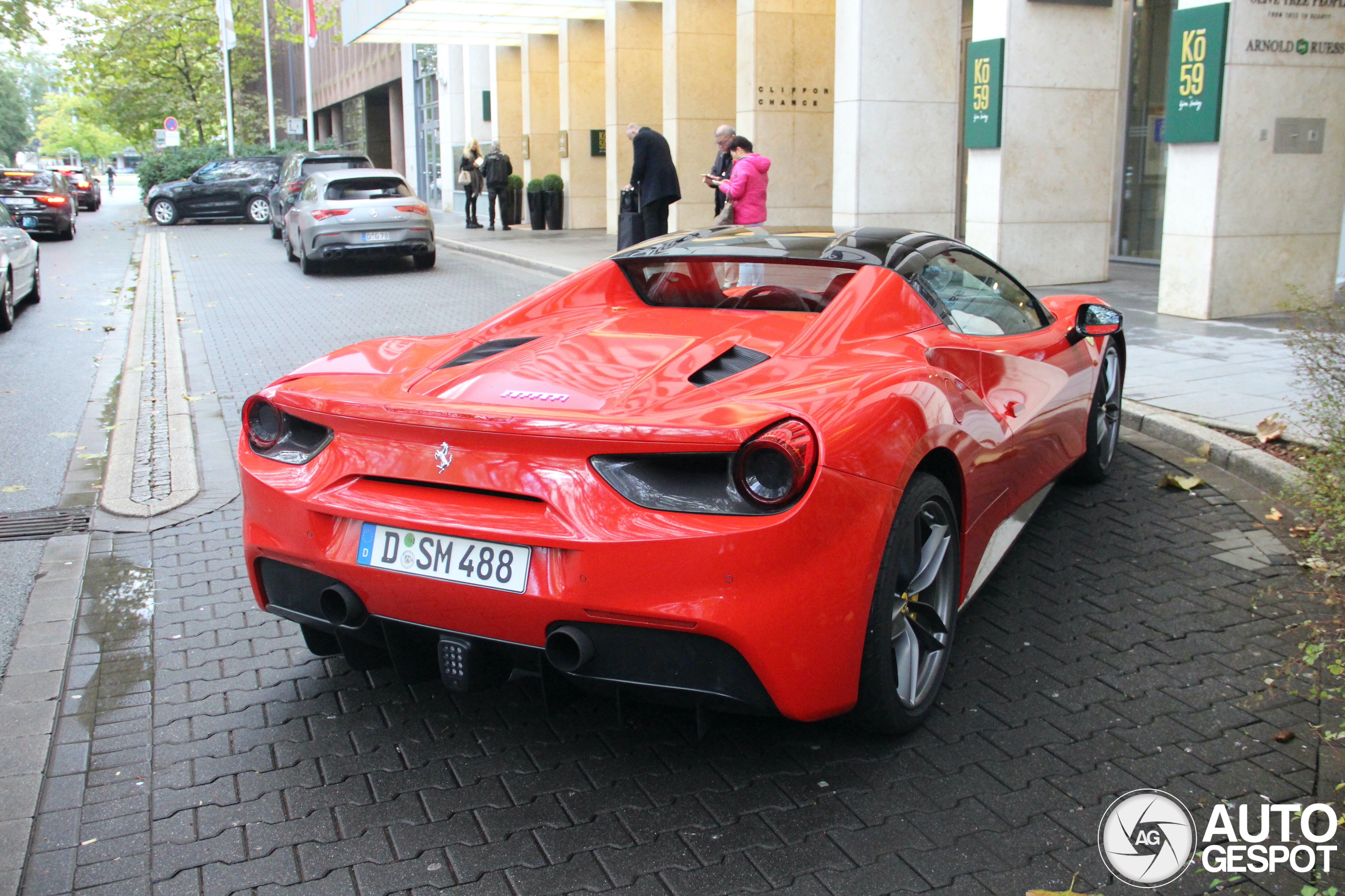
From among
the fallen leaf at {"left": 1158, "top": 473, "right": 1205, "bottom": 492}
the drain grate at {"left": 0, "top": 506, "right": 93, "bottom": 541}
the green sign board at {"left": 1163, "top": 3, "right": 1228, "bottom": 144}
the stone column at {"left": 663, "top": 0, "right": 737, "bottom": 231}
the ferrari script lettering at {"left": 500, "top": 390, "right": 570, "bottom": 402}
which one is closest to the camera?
the ferrari script lettering at {"left": 500, "top": 390, "right": 570, "bottom": 402}

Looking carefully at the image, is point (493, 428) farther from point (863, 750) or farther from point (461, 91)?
point (461, 91)

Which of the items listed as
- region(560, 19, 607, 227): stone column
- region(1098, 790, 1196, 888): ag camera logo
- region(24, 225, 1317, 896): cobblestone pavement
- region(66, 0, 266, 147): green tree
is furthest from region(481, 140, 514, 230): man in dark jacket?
region(66, 0, 266, 147): green tree

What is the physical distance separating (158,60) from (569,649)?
5521 cm

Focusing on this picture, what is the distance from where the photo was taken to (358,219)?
57.4 feet

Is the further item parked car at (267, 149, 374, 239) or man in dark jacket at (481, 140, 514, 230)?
man in dark jacket at (481, 140, 514, 230)

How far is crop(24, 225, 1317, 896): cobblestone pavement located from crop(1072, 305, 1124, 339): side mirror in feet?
3.18

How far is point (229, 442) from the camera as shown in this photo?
7203 millimetres

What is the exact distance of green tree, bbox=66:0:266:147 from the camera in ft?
161

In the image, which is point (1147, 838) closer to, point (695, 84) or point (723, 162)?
point (723, 162)

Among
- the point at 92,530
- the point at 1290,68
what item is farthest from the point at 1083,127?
the point at 92,530

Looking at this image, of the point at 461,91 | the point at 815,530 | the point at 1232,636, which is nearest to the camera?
the point at 815,530

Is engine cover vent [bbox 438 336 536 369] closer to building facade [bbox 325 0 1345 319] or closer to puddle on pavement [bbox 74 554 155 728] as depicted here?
puddle on pavement [bbox 74 554 155 728]

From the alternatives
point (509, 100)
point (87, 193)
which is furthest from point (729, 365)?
point (87, 193)

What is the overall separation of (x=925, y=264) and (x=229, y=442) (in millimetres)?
4694
